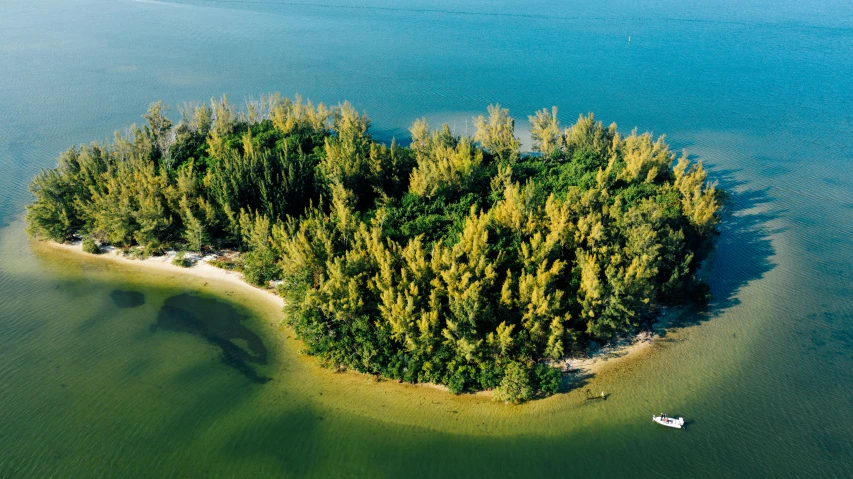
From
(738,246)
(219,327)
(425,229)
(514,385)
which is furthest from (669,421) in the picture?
(219,327)

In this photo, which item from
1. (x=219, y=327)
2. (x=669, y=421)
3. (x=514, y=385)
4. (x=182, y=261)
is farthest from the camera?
(x=182, y=261)

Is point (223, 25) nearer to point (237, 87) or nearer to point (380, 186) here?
point (237, 87)

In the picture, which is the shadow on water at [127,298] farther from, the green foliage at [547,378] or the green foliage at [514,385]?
the green foliage at [547,378]

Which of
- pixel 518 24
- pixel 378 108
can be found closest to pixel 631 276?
pixel 378 108

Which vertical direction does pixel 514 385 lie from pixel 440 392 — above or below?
above

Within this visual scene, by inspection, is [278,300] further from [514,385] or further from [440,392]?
[514,385]

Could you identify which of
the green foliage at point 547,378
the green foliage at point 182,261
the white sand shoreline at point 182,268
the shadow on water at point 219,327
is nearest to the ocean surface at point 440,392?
the shadow on water at point 219,327

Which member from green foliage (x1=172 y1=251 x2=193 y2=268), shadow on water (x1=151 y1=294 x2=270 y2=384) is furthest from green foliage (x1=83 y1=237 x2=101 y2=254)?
shadow on water (x1=151 y1=294 x2=270 y2=384)

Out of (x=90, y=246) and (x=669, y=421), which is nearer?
(x=669, y=421)
